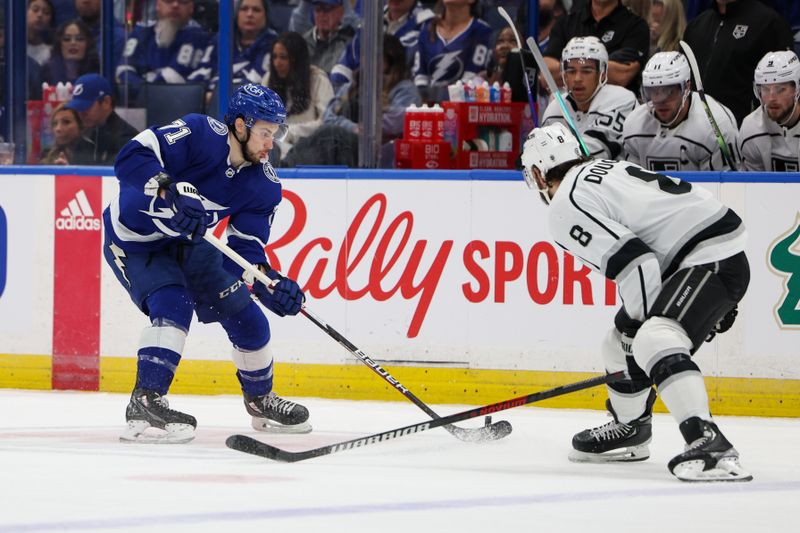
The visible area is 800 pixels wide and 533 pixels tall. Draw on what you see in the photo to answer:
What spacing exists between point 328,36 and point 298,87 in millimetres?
286

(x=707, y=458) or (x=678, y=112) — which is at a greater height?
(x=678, y=112)

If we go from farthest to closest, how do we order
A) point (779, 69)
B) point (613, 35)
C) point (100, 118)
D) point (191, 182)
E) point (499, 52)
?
1. point (499, 52)
2. point (100, 118)
3. point (613, 35)
4. point (779, 69)
5. point (191, 182)

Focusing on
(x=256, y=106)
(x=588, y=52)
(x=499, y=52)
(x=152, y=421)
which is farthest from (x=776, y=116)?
(x=152, y=421)

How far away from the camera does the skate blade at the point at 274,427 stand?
4949 mm

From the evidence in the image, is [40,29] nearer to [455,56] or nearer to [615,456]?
[455,56]

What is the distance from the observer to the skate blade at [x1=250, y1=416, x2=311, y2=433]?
495 cm

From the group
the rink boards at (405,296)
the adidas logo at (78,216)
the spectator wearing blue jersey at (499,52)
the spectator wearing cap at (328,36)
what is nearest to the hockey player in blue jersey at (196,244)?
the rink boards at (405,296)

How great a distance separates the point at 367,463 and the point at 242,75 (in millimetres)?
3045

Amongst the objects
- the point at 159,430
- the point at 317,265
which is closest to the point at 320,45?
the point at 317,265

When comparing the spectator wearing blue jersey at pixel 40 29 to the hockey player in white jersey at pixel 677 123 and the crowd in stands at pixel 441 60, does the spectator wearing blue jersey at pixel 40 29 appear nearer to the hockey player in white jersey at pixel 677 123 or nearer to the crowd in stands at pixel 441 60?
the crowd in stands at pixel 441 60

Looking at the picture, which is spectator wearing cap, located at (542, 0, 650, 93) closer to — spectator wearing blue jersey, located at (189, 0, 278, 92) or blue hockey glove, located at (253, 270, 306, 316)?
spectator wearing blue jersey, located at (189, 0, 278, 92)

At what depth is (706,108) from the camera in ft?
19.2

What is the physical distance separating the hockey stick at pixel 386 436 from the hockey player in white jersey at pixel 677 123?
5.95ft

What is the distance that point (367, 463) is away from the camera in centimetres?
418
